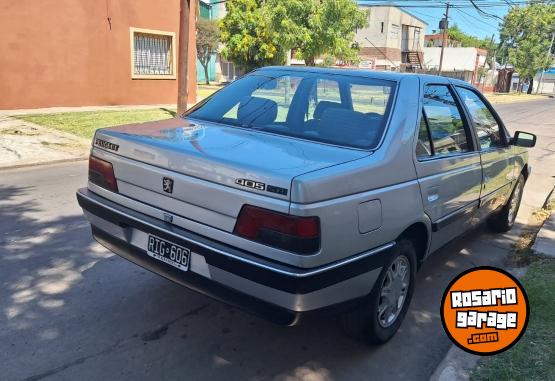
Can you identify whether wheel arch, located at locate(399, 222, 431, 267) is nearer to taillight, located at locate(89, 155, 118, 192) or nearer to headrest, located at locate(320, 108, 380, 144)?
headrest, located at locate(320, 108, 380, 144)

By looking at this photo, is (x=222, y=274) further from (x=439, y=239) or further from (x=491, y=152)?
(x=491, y=152)

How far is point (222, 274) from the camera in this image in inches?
104

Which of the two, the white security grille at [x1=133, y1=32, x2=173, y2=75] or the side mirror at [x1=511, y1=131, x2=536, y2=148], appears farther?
the white security grille at [x1=133, y1=32, x2=173, y2=75]

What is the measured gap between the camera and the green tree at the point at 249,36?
30938 mm

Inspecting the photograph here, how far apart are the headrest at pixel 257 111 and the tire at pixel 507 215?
319 cm

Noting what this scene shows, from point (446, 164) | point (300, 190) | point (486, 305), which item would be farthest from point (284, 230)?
Answer: point (446, 164)

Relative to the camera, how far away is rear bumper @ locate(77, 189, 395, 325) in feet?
8.13

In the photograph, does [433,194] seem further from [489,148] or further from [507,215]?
[507,215]

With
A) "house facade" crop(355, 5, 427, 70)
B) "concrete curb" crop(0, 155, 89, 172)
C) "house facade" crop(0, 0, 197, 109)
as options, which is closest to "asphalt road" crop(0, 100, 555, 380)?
"concrete curb" crop(0, 155, 89, 172)

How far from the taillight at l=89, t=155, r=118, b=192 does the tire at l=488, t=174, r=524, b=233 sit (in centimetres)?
418

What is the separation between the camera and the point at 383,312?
327cm

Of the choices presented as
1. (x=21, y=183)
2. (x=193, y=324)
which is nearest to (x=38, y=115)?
(x=21, y=183)

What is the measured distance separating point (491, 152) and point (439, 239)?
1.22 meters

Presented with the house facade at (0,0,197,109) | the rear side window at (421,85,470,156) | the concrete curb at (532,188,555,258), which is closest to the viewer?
the rear side window at (421,85,470,156)
